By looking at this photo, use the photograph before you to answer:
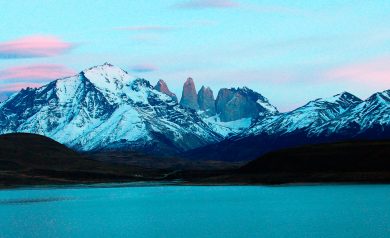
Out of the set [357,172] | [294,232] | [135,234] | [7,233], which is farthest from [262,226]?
[357,172]

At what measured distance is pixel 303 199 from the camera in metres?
137

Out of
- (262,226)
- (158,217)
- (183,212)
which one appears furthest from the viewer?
(183,212)

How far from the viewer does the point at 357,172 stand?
196 metres

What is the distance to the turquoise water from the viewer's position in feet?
285

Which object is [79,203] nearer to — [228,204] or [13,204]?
[13,204]

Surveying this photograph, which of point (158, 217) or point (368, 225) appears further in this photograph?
point (158, 217)

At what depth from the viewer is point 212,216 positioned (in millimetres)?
108625

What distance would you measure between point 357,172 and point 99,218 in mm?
102727

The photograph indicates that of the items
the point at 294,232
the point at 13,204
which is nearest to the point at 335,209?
the point at 294,232

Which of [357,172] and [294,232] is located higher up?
[357,172]

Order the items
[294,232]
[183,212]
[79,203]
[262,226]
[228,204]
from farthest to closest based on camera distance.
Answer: [79,203], [228,204], [183,212], [262,226], [294,232]

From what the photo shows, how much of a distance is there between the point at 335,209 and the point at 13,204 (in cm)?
6755

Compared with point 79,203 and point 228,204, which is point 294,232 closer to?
point 228,204

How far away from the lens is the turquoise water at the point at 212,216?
285ft
